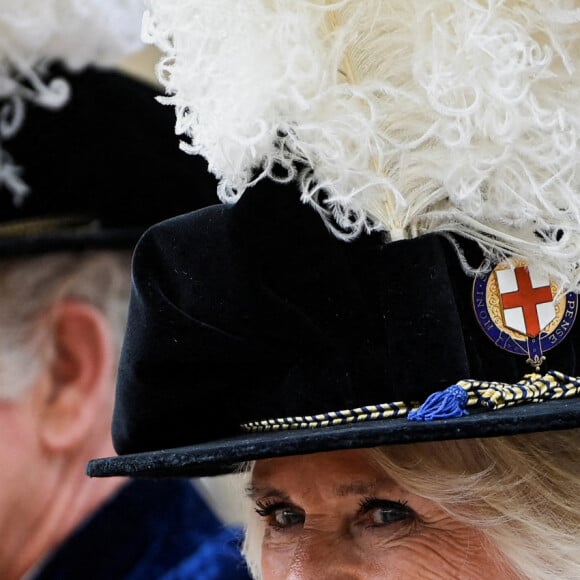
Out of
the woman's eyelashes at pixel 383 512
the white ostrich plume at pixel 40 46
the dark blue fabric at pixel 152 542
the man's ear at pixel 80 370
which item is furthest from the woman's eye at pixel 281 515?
the white ostrich plume at pixel 40 46

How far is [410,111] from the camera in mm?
1909

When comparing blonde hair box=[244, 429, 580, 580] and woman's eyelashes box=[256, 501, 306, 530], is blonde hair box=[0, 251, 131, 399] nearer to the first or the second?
woman's eyelashes box=[256, 501, 306, 530]

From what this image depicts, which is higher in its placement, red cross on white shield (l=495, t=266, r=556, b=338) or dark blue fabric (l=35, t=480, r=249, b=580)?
red cross on white shield (l=495, t=266, r=556, b=338)

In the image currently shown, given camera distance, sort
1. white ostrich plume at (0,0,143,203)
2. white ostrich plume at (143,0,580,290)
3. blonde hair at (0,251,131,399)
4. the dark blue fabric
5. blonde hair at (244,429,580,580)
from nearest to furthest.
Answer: white ostrich plume at (143,0,580,290) < blonde hair at (244,429,580,580) < the dark blue fabric < white ostrich plume at (0,0,143,203) < blonde hair at (0,251,131,399)

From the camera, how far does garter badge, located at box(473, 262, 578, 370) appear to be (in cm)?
190

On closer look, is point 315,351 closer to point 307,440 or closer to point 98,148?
point 307,440

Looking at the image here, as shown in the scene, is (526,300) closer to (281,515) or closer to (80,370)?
(281,515)

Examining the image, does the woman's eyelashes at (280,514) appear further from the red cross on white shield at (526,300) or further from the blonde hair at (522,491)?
the red cross on white shield at (526,300)

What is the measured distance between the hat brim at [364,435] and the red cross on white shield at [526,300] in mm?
138

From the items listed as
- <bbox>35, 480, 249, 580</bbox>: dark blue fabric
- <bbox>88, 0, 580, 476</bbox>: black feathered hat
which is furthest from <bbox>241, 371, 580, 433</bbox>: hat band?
<bbox>35, 480, 249, 580</bbox>: dark blue fabric

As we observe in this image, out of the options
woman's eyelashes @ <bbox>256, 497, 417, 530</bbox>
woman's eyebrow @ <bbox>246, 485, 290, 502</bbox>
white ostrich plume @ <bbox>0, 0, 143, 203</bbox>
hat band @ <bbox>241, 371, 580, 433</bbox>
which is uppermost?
white ostrich plume @ <bbox>0, 0, 143, 203</bbox>

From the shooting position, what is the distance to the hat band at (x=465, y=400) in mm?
1780

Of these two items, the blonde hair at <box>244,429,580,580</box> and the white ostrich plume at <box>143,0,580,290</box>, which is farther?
the blonde hair at <box>244,429,580,580</box>

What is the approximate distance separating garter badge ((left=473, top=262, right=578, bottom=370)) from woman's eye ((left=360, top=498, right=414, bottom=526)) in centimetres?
38
